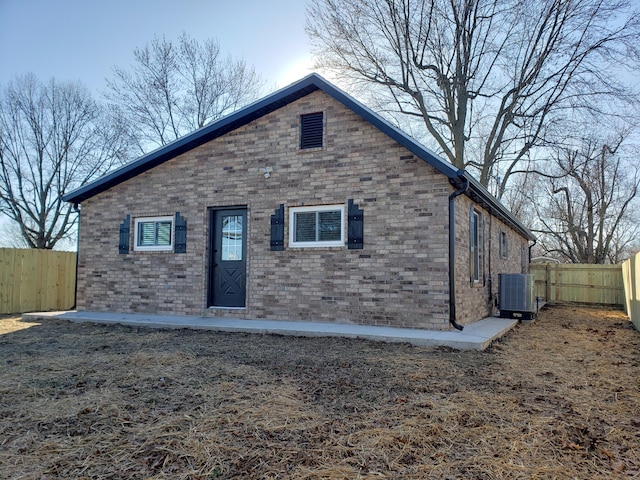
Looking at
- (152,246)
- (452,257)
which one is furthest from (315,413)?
(152,246)

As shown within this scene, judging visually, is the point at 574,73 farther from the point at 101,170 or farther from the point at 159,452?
the point at 101,170

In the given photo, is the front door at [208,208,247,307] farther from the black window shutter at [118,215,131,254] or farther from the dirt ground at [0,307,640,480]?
the dirt ground at [0,307,640,480]

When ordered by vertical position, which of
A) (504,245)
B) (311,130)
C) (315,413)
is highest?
(311,130)

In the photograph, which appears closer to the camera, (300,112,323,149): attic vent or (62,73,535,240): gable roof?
(62,73,535,240): gable roof

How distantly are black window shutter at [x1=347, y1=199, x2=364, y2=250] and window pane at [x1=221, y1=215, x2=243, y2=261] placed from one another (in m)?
2.44

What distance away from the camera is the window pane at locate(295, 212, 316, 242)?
845cm

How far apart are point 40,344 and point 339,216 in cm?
529

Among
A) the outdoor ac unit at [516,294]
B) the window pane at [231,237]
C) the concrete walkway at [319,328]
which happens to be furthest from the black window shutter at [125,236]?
the outdoor ac unit at [516,294]

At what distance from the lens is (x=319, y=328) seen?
24.1ft

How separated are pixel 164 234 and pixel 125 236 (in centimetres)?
96

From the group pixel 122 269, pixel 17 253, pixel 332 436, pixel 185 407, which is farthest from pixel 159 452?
pixel 17 253

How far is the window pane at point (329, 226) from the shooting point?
8242 millimetres

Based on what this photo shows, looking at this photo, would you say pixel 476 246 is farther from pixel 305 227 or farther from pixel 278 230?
pixel 278 230

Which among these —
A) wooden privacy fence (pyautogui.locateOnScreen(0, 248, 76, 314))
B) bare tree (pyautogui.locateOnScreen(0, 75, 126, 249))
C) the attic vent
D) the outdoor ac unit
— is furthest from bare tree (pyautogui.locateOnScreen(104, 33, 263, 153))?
the outdoor ac unit
